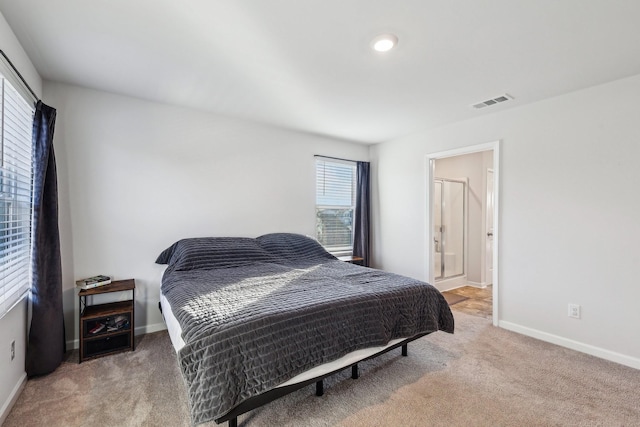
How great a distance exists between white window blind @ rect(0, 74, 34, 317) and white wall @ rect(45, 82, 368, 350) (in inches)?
19.7

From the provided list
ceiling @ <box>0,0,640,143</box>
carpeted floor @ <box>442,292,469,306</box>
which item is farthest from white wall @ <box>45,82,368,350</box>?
carpeted floor @ <box>442,292,469,306</box>

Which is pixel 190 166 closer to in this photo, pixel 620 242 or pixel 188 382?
pixel 188 382

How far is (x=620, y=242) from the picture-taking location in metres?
2.45

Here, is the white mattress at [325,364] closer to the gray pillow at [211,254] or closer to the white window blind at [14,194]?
the gray pillow at [211,254]

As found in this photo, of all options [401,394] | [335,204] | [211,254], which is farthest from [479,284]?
[211,254]

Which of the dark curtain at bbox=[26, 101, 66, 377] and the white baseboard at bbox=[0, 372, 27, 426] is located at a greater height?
the dark curtain at bbox=[26, 101, 66, 377]

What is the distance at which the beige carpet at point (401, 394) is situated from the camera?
68.1 inches

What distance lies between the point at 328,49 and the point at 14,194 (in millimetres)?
2364

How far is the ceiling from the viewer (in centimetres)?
165

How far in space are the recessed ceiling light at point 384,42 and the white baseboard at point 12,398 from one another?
322cm

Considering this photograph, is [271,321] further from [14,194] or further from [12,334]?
[14,194]

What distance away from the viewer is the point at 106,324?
2.57 metres

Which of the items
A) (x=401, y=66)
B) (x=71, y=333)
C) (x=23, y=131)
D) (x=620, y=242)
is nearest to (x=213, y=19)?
(x=401, y=66)

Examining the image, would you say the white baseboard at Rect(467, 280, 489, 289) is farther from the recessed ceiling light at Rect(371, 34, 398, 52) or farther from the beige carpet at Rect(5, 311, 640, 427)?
the recessed ceiling light at Rect(371, 34, 398, 52)
